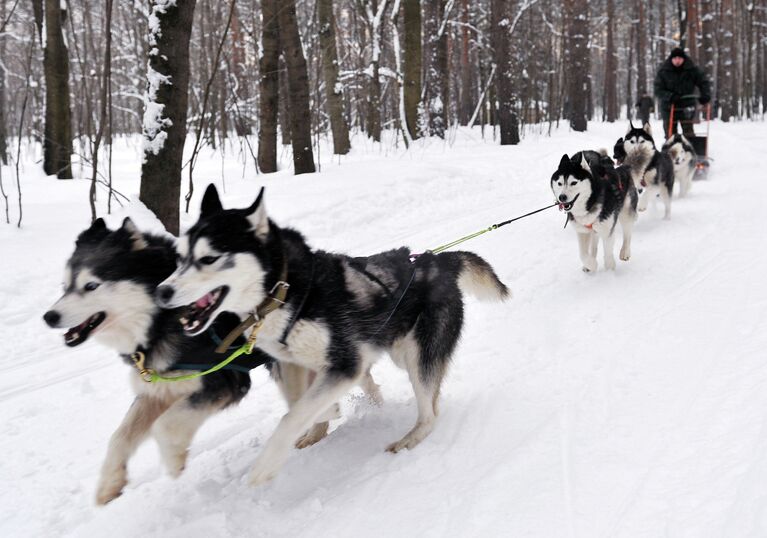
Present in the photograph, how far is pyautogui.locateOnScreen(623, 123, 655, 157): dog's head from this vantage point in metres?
7.23

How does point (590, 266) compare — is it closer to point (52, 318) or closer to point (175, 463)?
point (175, 463)

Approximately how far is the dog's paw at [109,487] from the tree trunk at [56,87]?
888 centimetres

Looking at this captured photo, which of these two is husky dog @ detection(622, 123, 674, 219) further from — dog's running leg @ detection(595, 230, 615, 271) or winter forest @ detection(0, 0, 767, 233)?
winter forest @ detection(0, 0, 767, 233)

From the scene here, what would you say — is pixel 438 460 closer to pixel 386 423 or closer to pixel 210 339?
pixel 386 423

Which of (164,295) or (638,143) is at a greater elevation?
(638,143)

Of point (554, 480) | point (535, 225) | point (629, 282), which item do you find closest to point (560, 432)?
point (554, 480)

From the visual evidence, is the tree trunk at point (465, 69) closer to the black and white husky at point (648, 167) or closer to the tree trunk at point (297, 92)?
the tree trunk at point (297, 92)

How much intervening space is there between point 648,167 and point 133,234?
6.44m

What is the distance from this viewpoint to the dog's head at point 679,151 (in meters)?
8.22

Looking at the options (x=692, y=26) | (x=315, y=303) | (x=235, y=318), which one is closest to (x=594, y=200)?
(x=315, y=303)

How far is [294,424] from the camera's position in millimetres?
2285

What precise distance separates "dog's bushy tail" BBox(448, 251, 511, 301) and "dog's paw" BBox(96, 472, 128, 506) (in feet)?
5.92

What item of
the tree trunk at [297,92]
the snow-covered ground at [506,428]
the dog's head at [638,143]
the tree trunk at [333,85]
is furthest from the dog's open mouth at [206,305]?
the tree trunk at [333,85]

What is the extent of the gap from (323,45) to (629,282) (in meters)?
10.2
